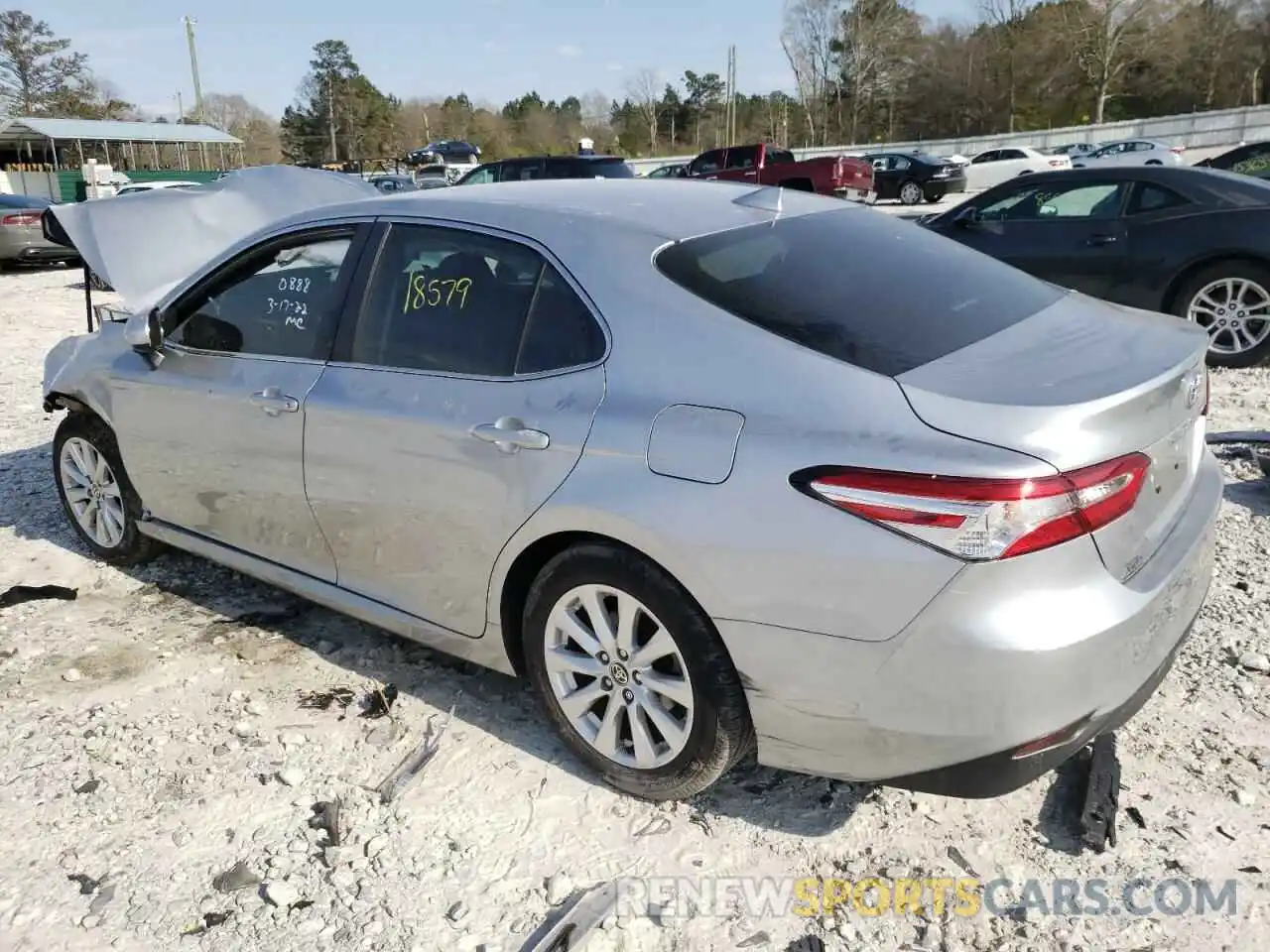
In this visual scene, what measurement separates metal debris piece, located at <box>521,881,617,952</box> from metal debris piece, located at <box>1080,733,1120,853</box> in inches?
48.3

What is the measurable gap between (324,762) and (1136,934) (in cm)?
224

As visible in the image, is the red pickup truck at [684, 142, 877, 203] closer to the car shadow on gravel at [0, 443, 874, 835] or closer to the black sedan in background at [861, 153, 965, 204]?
the black sedan in background at [861, 153, 965, 204]

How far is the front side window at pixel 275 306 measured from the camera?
3.42 metres

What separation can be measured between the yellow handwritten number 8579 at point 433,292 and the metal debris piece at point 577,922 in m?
1.70

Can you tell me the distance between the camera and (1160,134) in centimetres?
4978

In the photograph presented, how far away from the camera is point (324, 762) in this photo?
308 centimetres

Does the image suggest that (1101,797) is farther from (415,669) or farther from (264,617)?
(264,617)

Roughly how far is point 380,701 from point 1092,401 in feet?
7.91

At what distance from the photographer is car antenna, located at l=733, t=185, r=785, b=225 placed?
310cm

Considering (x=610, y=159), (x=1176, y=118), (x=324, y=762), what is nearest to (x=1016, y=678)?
(x=324, y=762)

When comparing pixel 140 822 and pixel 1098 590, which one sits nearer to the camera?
pixel 1098 590

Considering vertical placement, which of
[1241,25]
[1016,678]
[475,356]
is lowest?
[1016,678]

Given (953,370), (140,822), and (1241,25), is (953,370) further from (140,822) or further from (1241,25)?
(1241,25)

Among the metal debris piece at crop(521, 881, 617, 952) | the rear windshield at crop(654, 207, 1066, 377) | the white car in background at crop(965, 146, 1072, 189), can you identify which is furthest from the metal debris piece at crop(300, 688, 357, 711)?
the white car in background at crop(965, 146, 1072, 189)
